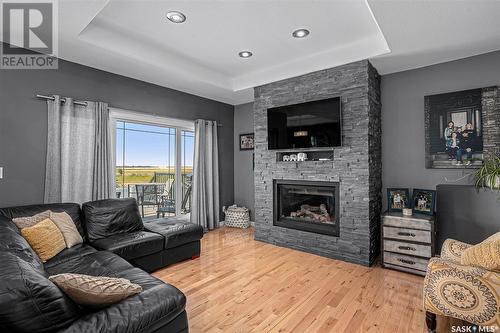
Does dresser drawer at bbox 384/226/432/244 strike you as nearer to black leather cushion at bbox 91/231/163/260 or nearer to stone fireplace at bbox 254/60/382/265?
stone fireplace at bbox 254/60/382/265

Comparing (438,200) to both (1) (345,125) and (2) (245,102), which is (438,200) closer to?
(1) (345,125)

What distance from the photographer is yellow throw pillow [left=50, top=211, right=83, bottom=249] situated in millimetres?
2623

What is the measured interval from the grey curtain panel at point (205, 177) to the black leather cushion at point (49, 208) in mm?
1977

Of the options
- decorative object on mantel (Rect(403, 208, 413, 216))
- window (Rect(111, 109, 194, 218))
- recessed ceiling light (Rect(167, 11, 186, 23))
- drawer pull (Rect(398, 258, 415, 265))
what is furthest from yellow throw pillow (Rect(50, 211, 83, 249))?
decorative object on mantel (Rect(403, 208, 413, 216))

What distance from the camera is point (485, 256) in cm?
177

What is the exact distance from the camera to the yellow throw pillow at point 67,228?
262 cm

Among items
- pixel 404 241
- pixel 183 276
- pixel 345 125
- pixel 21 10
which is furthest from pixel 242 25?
pixel 404 241

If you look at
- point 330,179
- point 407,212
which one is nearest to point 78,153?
point 330,179

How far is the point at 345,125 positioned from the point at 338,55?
0.93m

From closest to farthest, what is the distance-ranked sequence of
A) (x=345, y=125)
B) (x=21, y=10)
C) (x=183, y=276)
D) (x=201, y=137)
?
(x=21, y=10), (x=183, y=276), (x=345, y=125), (x=201, y=137)

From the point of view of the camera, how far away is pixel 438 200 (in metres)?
3.20

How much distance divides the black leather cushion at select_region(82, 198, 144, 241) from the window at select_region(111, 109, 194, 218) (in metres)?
0.74

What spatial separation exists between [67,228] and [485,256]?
12.1 ft

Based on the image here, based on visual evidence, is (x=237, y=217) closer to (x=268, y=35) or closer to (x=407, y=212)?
(x=407, y=212)
